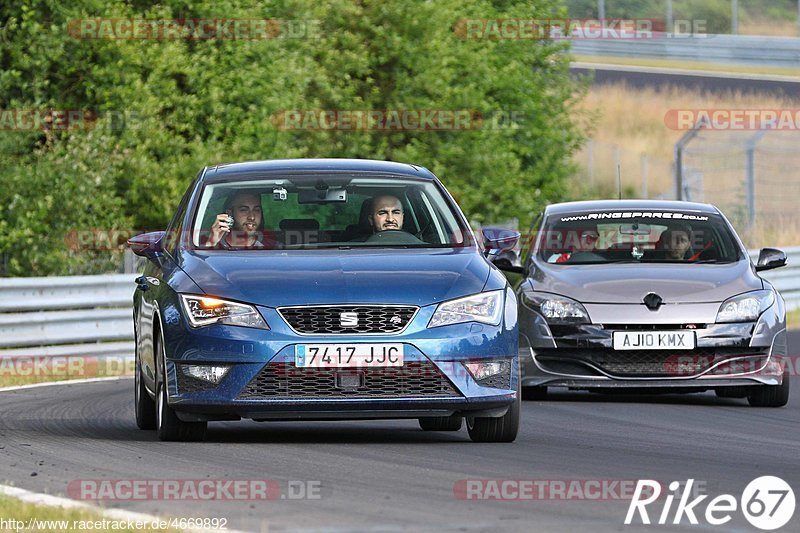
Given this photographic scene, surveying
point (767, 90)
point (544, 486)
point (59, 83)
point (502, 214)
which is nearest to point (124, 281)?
point (59, 83)

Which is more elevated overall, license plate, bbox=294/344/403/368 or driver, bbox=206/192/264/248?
driver, bbox=206/192/264/248

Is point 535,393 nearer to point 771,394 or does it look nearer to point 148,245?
point 771,394

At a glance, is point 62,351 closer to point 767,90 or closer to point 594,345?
point 594,345

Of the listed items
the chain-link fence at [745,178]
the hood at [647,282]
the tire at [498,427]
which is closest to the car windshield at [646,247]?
the hood at [647,282]

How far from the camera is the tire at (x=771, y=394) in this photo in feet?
44.3

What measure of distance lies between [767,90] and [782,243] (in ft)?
66.8

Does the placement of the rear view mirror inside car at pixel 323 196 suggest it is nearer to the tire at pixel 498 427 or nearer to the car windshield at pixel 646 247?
the tire at pixel 498 427

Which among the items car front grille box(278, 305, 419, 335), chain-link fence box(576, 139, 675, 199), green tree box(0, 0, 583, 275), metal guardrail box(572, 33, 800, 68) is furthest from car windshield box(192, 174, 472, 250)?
metal guardrail box(572, 33, 800, 68)

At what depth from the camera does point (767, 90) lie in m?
52.1

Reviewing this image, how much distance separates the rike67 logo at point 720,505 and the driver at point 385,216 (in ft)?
9.24

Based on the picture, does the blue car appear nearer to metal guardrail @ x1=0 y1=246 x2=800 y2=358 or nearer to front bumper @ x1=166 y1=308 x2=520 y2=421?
front bumper @ x1=166 y1=308 x2=520 y2=421

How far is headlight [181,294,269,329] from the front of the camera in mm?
9750

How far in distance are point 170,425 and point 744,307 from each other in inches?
187

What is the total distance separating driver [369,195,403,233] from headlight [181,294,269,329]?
135 cm
